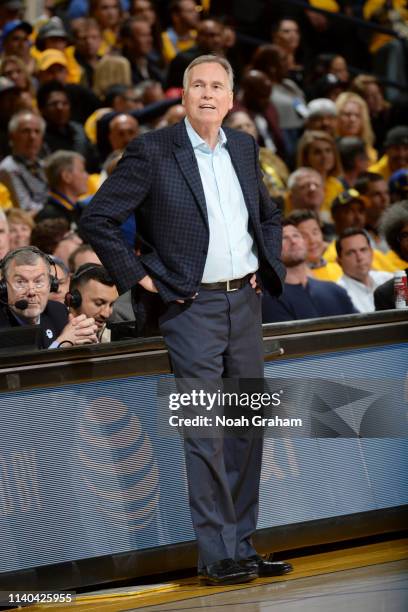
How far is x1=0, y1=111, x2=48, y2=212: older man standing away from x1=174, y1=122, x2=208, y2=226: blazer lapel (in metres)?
4.35

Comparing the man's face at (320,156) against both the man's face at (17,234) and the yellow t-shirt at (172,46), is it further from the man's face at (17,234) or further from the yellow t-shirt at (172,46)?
the man's face at (17,234)

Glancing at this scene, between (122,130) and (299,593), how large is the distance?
5849 millimetres

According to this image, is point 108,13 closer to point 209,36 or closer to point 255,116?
point 209,36

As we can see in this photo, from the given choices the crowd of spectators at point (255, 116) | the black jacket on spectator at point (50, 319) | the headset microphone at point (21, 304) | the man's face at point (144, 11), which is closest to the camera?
the headset microphone at point (21, 304)

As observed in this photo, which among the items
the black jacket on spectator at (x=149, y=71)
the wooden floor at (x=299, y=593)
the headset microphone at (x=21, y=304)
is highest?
the black jacket on spectator at (x=149, y=71)

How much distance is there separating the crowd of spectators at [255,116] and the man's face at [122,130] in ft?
0.04

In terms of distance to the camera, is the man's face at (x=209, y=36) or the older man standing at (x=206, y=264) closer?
the older man standing at (x=206, y=264)

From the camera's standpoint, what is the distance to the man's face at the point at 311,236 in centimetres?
761

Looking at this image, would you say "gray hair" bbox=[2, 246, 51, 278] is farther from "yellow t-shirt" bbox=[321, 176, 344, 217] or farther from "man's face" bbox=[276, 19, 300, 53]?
"man's face" bbox=[276, 19, 300, 53]

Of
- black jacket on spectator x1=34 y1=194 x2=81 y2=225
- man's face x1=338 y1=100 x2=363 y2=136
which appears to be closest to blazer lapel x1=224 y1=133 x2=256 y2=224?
black jacket on spectator x1=34 y1=194 x2=81 y2=225

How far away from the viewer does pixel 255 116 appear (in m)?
10.4

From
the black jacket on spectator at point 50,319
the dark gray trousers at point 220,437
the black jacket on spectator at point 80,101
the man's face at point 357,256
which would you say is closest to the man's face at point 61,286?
the black jacket on spectator at point 50,319

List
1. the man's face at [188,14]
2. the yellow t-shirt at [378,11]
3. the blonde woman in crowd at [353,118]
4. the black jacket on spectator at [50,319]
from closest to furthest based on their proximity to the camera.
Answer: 1. the black jacket on spectator at [50,319]
2. the blonde woman in crowd at [353,118]
3. the man's face at [188,14]
4. the yellow t-shirt at [378,11]

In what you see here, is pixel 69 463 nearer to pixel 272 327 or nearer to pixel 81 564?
pixel 81 564
